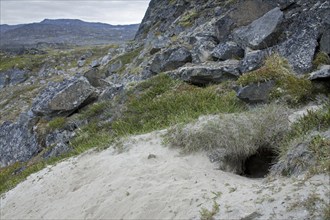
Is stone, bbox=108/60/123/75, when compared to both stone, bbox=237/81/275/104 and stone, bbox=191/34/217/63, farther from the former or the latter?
stone, bbox=237/81/275/104

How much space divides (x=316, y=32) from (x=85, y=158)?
420 inches

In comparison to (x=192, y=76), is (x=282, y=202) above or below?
below

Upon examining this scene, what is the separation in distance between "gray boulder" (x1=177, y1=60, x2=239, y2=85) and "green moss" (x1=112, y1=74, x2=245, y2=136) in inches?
19.6

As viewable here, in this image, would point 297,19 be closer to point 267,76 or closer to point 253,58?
point 253,58

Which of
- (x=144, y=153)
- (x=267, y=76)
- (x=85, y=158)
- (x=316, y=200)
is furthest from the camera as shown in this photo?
(x=267, y=76)

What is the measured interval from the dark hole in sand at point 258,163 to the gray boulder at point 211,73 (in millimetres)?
6775

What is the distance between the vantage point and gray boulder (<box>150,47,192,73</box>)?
22.6 meters

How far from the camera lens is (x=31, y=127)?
22719 millimetres

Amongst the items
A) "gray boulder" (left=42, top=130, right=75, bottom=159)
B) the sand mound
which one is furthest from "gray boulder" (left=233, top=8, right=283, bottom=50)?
"gray boulder" (left=42, top=130, right=75, bottom=159)

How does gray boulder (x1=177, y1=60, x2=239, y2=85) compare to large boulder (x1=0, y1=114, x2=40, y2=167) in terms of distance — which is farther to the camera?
large boulder (x1=0, y1=114, x2=40, y2=167)

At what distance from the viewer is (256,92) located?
1424 centimetres

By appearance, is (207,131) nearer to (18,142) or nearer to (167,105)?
(167,105)

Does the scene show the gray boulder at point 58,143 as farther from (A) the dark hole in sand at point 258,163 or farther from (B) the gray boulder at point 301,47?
(B) the gray boulder at point 301,47

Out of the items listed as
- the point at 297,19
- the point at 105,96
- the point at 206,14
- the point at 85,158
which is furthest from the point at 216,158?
the point at 206,14
